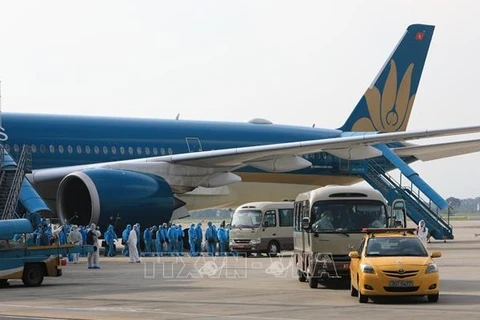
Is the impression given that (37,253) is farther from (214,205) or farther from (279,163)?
(214,205)

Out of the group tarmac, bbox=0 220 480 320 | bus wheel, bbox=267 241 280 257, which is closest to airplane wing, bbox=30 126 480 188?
bus wheel, bbox=267 241 280 257

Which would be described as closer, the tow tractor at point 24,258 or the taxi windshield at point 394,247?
the taxi windshield at point 394,247

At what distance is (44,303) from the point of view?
60.8 feet

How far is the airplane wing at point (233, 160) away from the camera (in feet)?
116

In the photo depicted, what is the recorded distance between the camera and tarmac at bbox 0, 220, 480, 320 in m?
16.3

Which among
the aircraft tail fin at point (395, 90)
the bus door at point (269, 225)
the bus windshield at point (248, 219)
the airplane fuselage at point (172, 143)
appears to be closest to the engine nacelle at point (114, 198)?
the airplane fuselage at point (172, 143)

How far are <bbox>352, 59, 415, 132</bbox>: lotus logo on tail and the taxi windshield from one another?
→ 27607 mm

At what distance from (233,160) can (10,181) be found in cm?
811

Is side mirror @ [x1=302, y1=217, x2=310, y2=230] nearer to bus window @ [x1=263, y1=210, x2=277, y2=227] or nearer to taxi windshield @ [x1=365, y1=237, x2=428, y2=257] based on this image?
taxi windshield @ [x1=365, y1=237, x2=428, y2=257]

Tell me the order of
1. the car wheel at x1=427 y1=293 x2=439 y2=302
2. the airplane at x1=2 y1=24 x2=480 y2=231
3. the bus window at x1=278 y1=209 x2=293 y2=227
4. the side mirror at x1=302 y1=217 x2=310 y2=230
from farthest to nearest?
the bus window at x1=278 y1=209 x2=293 y2=227, the airplane at x1=2 y1=24 x2=480 y2=231, the side mirror at x1=302 y1=217 x2=310 y2=230, the car wheel at x1=427 y1=293 x2=439 y2=302

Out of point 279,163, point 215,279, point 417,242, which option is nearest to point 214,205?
point 279,163

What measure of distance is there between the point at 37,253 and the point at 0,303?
4.14 metres

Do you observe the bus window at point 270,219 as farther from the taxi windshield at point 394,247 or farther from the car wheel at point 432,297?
the car wheel at point 432,297

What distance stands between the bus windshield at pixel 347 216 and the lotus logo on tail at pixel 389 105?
24.6 meters
